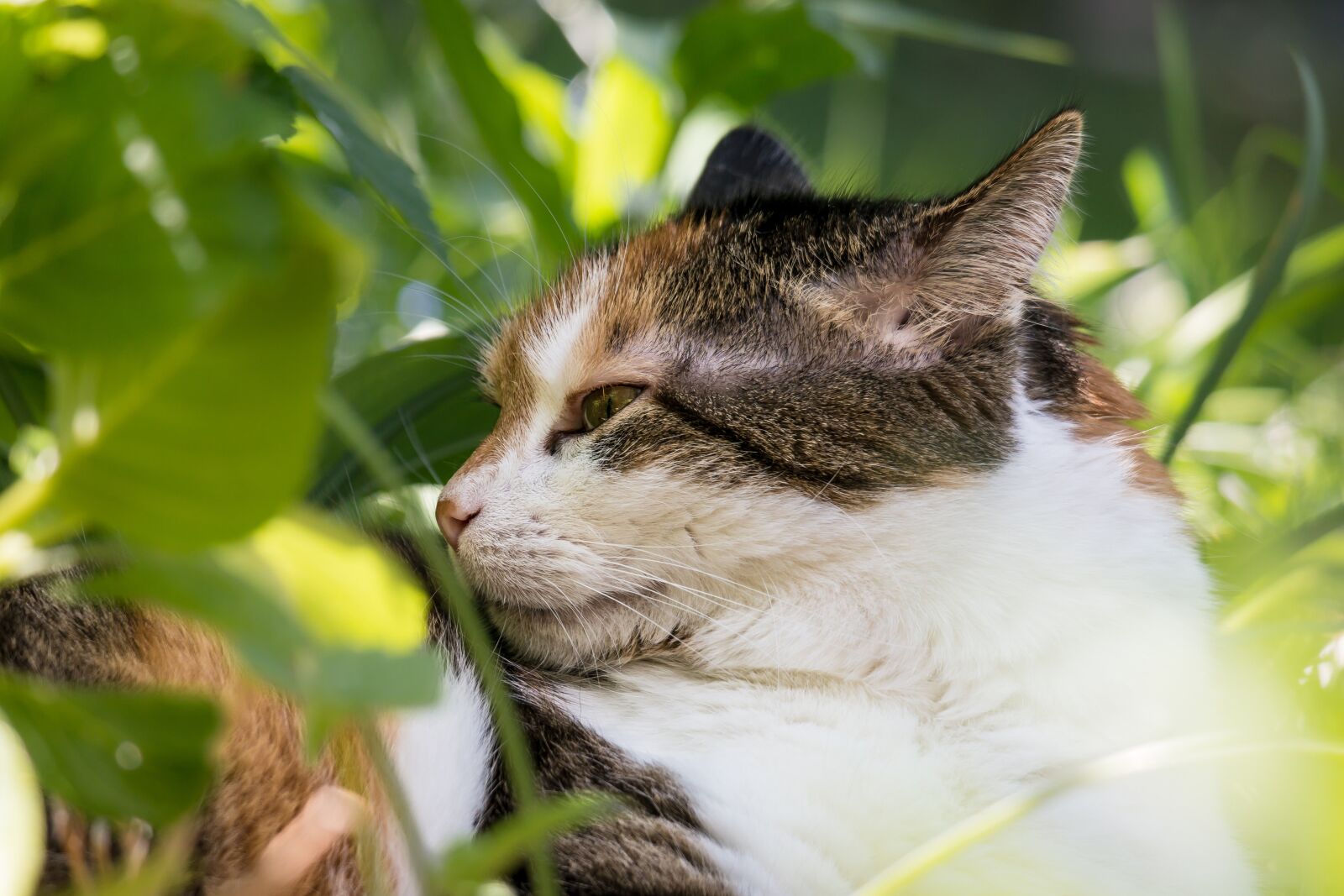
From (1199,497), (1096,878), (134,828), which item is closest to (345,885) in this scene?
(134,828)

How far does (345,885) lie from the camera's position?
27.4 inches

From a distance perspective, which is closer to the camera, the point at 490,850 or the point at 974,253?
the point at 490,850

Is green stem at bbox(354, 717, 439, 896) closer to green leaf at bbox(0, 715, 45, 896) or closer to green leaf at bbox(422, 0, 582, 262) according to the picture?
green leaf at bbox(0, 715, 45, 896)

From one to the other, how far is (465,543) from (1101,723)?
21.6 inches

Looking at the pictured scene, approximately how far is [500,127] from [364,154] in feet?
2.07

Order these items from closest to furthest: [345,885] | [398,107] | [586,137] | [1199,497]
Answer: [345,885] → [1199,497] → [586,137] → [398,107]

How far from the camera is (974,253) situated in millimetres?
968

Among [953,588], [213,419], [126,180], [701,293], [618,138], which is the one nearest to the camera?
[213,419]

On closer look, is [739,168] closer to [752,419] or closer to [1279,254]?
[752,419]

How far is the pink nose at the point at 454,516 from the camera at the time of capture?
96 centimetres

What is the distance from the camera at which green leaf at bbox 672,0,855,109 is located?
1.46 metres

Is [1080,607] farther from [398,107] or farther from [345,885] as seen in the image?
[398,107]

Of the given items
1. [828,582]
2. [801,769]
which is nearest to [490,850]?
[801,769]

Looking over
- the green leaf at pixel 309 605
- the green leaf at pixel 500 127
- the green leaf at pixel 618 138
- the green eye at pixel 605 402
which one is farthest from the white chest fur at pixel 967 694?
the green leaf at pixel 618 138
